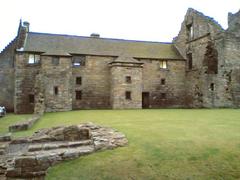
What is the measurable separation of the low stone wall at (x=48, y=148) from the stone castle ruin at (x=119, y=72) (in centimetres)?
1587

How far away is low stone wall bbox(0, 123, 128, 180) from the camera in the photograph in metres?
9.04

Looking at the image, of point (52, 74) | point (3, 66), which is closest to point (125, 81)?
point (52, 74)

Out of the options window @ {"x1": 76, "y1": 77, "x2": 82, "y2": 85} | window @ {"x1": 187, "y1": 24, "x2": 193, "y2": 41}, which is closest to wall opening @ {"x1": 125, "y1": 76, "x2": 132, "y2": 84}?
window @ {"x1": 76, "y1": 77, "x2": 82, "y2": 85}

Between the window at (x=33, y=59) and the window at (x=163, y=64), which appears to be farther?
the window at (x=163, y=64)

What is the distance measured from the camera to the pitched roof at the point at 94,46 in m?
32.6

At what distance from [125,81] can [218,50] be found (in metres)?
10.9

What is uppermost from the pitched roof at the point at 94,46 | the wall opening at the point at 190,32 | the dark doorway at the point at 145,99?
the wall opening at the point at 190,32

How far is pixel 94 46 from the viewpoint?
3484 centimetres

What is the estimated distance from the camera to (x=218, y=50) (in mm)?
32219

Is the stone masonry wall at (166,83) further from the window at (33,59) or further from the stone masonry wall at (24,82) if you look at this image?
the stone masonry wall at (24,82)

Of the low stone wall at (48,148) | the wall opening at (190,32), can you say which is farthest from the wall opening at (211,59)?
the low stone wall at (48,148)

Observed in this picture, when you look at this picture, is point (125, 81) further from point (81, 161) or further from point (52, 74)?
point (81, 161)

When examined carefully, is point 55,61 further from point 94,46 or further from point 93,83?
point 94,46

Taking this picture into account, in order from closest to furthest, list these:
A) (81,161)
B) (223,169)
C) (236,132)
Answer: (223,169), (81,161), (236,132)
